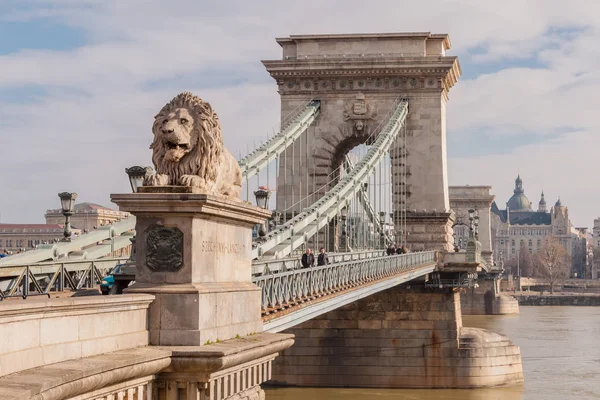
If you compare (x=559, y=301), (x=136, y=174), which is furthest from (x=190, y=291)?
(x=559, y=301)

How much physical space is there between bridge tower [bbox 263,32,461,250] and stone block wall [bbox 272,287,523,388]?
6.66 metres

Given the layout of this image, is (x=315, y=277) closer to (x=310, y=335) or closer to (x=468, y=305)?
(x=310, y=335)

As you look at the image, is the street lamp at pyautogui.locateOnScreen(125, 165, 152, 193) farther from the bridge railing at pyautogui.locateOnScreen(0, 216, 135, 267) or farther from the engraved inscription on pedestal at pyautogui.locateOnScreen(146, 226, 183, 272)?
the engraved inscription on pedestal at pyautogui.locateOnScreen(146, 226, 183, 272)

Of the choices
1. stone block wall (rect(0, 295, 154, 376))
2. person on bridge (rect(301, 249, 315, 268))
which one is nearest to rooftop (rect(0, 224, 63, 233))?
person on bridge (rect(301, 249, 315, 268))

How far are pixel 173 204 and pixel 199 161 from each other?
74 centimetres

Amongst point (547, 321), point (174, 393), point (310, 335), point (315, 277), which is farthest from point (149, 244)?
point (547, 321)

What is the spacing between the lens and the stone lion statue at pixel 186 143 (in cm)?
1157

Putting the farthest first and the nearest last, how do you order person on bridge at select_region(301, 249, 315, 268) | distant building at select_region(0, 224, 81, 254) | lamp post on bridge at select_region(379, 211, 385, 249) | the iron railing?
1. distant building at select_region(0, 224, 81, 254)
2. lamp post on bridge at select_region(379, 211, 385, 249)
3. person on bridge at select_region(301, 249, 315, 268)
4. the iron railing

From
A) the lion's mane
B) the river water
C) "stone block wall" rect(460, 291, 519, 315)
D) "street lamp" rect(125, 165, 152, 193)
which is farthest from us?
"stone block wall" rect(460, 291, 519, 315)

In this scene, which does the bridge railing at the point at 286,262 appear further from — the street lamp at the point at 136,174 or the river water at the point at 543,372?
the river water at the point at 543,372

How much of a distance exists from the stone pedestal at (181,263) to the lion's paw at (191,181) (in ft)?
0.38

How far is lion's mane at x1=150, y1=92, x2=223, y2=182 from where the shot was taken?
11672mm

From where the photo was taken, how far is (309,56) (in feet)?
168

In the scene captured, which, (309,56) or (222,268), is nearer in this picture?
(222,268)
